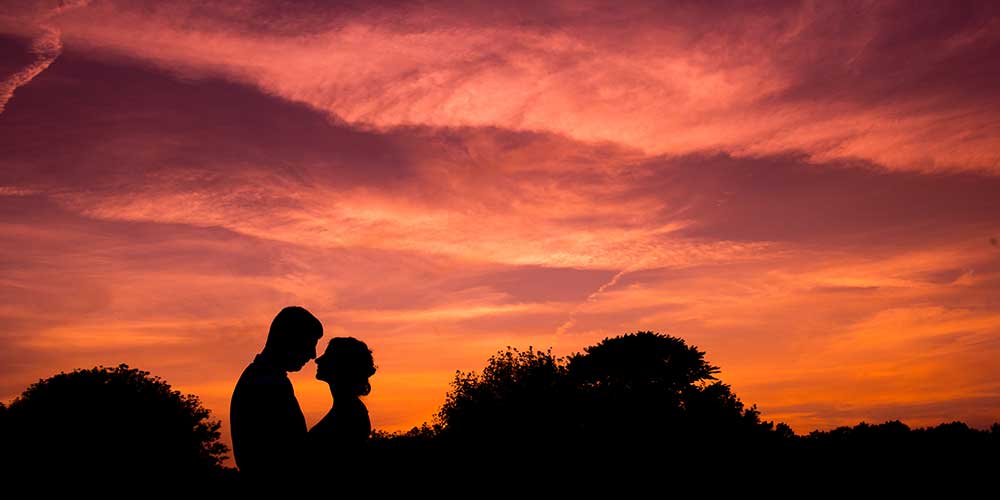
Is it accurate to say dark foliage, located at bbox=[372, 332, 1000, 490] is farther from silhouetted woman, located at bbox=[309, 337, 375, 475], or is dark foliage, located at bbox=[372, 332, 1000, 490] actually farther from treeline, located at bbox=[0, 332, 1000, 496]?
silhouetted woman, located at bbox=[309, 337, 375, 475]

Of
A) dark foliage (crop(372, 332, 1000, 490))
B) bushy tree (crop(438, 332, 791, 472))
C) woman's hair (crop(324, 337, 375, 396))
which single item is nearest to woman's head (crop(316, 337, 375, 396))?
woman's hair (crop(324, 337, 375, 396))

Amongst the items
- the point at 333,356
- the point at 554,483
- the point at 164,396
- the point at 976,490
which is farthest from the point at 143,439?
the point at 333,356

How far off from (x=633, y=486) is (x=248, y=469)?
150 feet

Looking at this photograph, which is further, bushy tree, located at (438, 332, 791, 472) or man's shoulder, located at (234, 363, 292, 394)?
bushy tree, located at (438, 332, 791, 472)

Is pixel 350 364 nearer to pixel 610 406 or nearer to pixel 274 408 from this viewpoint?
pixel 274 408

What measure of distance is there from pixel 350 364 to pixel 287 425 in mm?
859

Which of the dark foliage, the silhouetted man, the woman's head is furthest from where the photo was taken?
the dark foliage

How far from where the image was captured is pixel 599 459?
54.1 m

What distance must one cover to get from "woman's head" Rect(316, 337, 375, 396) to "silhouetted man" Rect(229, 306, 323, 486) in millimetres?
378

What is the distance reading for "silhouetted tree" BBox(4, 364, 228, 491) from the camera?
2238 inches

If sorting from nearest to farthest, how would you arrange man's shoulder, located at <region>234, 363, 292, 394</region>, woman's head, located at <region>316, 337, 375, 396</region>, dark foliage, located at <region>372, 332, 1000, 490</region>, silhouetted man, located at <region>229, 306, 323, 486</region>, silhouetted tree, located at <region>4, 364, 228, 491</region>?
silhouetted man, located at <region>229, 306, 323, 486</region>, man's shoulder, located at <region>234, 363, 292, 394</region>, woman's head, located at <region>316, 337, 375, 396</region>, dark foliage, located at <region>372, 332, 1000, 490</region>, silhouetted tree, located at <region>4, 364, 228, 491</region>

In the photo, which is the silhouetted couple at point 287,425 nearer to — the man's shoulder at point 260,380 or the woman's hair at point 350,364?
the man's shoulder at point 260,380

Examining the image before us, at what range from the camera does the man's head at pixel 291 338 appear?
580 cm

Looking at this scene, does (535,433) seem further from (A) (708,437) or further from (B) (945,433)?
(B) (945,433)
